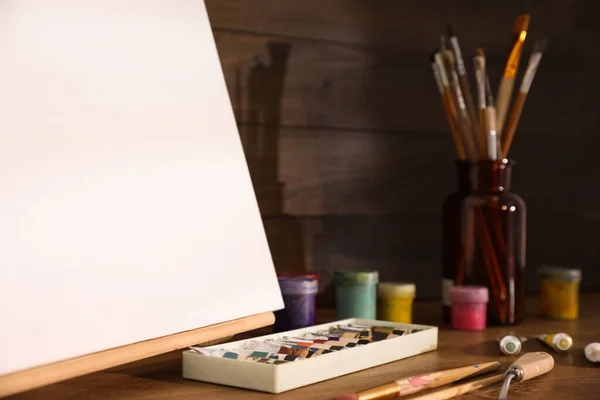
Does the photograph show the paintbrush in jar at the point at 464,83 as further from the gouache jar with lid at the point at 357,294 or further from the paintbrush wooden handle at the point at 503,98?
the gouache jar with lid at the point at 357,294

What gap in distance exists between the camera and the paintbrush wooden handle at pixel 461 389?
73 cm

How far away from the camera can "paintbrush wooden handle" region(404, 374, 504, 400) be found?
0.73 meters

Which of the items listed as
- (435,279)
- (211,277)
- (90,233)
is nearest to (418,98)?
(435,279)

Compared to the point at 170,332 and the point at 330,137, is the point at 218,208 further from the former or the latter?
the point at 330,137

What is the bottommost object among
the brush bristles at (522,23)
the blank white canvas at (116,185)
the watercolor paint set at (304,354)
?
the watercolor paint set at (304,354)

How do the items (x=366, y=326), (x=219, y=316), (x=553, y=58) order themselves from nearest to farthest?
1. (x=219, y=316)
2. (x=366, y=326)
3. (x=553, y=58)

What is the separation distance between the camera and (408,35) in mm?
1455

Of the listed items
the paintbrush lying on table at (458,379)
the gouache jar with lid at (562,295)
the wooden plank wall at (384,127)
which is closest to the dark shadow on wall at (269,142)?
the wooden plank wall at (384,127)

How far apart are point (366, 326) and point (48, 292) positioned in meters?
0.43

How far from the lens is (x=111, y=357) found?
708 millimetres

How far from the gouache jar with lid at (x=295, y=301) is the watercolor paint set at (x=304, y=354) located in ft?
0.30

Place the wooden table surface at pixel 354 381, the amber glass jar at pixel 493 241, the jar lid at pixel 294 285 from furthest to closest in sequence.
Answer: the amber glass jar at pixel 493 241 < the jar lid at pixel 294 285 < the wooden table surface at pixel 354 381

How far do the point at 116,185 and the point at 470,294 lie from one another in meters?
0.57

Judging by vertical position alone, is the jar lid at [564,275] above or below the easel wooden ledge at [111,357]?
above
